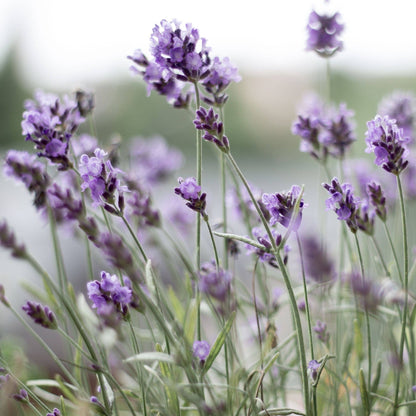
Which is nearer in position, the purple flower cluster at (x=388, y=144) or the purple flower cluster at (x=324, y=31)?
the purple flower cluster at (x=388, y=144)

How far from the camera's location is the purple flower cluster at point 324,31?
31.5 inches

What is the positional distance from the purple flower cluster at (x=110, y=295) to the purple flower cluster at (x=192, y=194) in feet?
0.37

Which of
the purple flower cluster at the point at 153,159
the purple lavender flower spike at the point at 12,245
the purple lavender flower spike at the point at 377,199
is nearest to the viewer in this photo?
the purple lavender flower spike at the point at 12,245

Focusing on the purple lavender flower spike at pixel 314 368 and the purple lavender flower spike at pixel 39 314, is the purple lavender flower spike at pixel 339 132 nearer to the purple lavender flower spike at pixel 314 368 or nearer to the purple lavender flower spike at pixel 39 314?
the purple lavender flower spike at pixel 314 368

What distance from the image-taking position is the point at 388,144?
58 cm

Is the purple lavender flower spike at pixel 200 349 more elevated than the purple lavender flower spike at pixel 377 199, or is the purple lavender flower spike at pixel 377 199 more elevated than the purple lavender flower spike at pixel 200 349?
the purple lavender flower spike at pixel 377 199

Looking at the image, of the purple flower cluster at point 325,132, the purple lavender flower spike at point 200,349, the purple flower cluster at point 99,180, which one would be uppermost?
the purple flower cluster at point 325,132

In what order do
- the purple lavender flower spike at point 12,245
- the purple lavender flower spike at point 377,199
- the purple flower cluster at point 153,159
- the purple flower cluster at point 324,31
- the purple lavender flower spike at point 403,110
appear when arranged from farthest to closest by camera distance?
1. the purple flower cluster at point 153,159
2. the purple lavender flower spike at point 403,110
3. the purple flower cluster at point 324,31
4. the purple lavender flower spike at point 377,199
5. the purple lavender flower spike at point 12,245

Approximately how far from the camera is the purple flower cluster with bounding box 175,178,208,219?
1.93ft

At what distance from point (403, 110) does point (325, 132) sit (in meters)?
0.25

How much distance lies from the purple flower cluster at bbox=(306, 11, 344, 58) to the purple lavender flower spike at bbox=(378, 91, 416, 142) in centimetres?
22

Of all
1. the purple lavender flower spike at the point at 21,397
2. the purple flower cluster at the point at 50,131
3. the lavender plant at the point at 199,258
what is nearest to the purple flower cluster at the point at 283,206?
the lavender plant at the point at 199,258

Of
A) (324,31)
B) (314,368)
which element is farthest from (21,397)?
(324,31)

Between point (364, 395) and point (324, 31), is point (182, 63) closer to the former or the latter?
point (324, 31)
